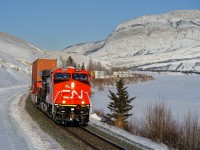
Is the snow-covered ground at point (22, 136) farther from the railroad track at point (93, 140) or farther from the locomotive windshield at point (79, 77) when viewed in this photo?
the locomotive windshield at point (79, 77)

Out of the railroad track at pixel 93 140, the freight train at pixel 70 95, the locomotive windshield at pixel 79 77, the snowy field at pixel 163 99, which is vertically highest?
the locomotive windshield at pixel 79 77

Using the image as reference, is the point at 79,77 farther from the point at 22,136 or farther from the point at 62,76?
the point at 22,136

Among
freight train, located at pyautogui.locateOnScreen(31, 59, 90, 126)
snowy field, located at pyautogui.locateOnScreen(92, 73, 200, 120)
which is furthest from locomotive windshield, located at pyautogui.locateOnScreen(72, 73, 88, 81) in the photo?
snowy field, located at pyautogui.locateOnScreen(92, 73, 200, 120)

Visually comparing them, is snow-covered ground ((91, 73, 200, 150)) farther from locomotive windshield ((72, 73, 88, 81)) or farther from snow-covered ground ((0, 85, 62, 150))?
snow-covered ground ((0, 85, 62, 150))

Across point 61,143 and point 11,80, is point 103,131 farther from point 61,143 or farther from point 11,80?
point 11,80

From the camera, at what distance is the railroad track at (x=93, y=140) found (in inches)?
590

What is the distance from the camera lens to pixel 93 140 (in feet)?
54.6

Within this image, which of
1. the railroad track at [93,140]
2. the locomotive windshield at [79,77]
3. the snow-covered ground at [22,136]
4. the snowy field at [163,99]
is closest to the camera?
the railroad track at [93,140]

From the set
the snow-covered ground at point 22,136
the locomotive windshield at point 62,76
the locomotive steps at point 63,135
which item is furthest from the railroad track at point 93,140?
the locomotive windshield at point 62,76

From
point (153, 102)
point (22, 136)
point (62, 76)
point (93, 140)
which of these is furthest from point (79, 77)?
point (153, 102)

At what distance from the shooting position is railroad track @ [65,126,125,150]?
15.0 metres

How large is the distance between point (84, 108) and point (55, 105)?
162cm

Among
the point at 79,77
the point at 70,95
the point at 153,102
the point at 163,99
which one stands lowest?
the point at 153,102

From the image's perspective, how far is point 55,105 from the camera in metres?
20.2
